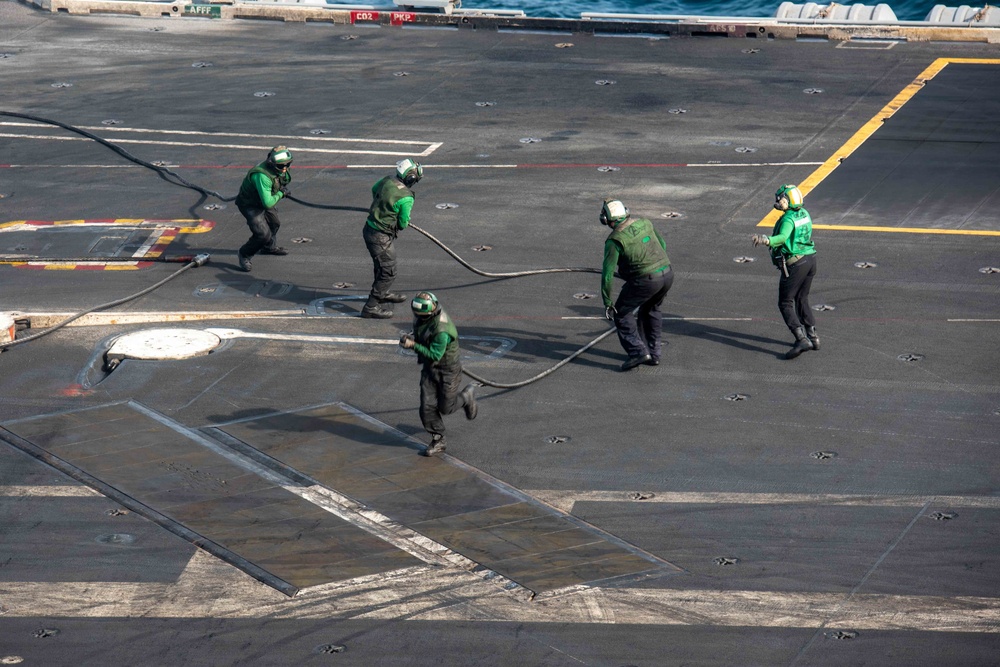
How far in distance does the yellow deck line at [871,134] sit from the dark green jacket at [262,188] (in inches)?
315

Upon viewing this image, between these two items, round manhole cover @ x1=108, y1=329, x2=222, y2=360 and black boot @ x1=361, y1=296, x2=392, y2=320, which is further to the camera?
black boot @ x1=361, y1=296, x2=392, y2=320

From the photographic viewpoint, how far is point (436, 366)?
595 inches

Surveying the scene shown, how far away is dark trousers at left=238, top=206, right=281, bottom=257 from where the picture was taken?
20.8m

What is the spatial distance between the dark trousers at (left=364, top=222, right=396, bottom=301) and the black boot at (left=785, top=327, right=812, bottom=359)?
5.60 m

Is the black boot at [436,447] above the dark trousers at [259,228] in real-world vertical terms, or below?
below

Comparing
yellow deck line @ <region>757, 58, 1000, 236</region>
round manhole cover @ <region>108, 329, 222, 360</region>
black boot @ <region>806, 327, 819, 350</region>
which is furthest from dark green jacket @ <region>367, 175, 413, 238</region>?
yellow deck line @ <region>757, 58, 1000, 236</region>

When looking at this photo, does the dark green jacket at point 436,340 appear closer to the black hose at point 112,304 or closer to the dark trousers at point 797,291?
the dark trousers at point 797,291

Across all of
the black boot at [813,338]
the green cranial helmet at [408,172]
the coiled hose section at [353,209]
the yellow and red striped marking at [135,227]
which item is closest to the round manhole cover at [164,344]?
the coiled hose section at [353,209]

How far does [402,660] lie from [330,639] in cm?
75

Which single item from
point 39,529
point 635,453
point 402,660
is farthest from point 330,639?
point 635,453

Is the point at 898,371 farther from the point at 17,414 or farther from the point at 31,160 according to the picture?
the point at 31,160

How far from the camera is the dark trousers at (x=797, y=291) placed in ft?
57.8

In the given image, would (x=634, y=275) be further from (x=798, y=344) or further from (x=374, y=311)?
(x=374, y=311)

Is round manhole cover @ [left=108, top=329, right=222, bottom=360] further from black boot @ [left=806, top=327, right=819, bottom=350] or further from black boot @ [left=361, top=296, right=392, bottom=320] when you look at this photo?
black boot @ [left=806, top=327, right=819, bottom=350]
